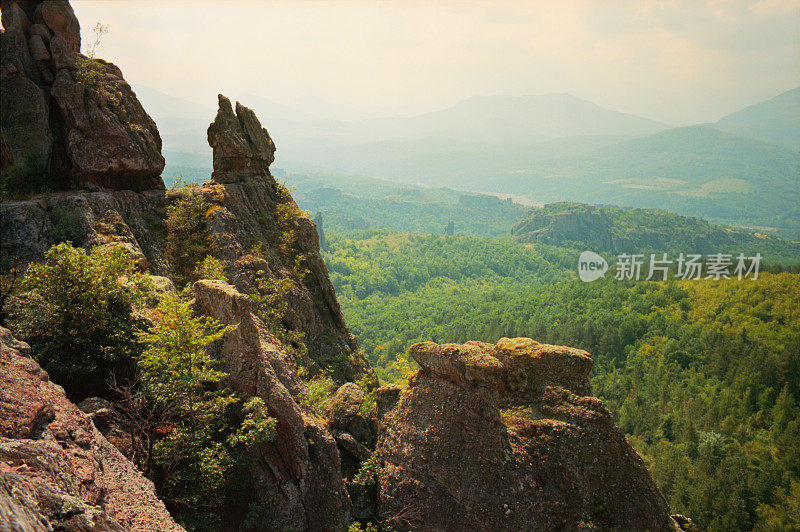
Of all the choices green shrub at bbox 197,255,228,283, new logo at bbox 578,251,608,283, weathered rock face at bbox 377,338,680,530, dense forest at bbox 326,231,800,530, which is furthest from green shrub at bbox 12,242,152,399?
new logo at bbox 578,251,608,283

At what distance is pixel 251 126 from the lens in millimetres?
30031

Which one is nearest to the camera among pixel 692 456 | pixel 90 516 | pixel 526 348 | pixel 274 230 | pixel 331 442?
pixel 90 516

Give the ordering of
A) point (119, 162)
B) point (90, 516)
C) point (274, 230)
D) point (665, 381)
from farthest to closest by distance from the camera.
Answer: point (665, 381)
point (274, 230)
point (119, 162)
point (90, 516)

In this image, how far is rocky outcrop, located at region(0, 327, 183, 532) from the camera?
5988 mm

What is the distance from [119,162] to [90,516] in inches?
801

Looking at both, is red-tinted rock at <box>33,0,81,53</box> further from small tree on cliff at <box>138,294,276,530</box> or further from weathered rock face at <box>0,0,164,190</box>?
small tree on cliff at <box>138,294,276,530</box>

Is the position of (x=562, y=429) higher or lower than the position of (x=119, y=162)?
lower

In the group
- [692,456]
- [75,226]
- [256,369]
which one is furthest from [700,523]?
[75,226]

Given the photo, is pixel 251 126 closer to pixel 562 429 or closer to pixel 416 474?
pixel 416 474

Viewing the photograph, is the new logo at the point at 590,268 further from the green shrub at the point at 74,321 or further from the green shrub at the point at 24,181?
the green shrub at the point at 74,321

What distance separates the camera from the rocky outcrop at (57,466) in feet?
19.6

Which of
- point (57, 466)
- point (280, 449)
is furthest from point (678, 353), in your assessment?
point (57, 466)

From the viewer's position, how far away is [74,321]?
12.1 m

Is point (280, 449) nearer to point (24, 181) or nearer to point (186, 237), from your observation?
point (186, 237)
